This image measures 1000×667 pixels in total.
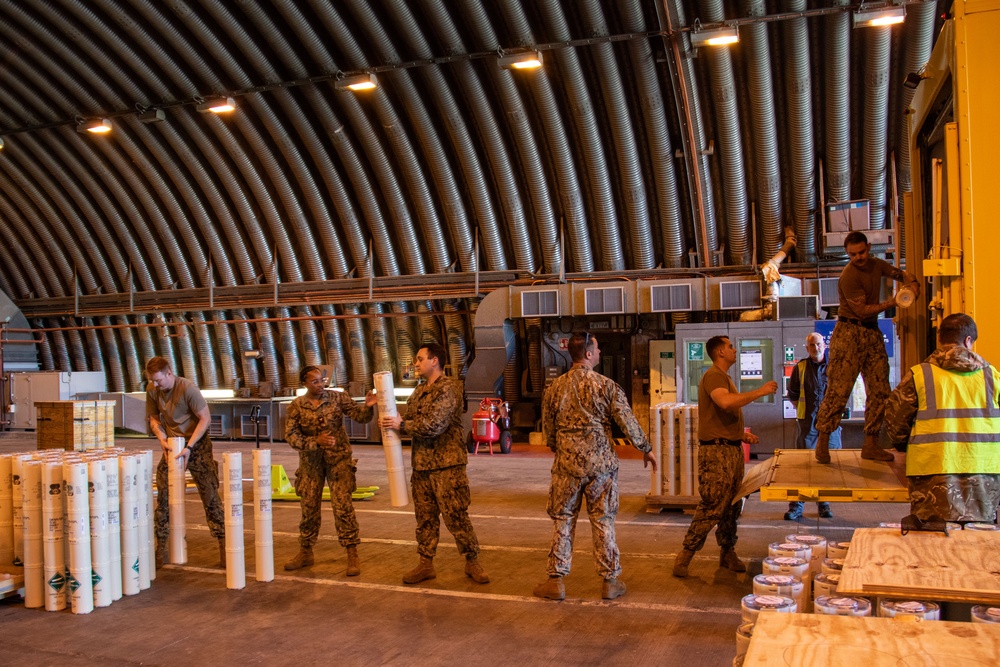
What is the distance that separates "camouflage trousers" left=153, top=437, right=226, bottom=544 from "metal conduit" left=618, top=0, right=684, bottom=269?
9713 millimetres

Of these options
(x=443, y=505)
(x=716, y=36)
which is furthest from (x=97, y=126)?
(x=443, y=505)

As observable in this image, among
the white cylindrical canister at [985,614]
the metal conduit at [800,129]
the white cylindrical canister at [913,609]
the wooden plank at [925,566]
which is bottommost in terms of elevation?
the white cylindrical canister at [913,609]

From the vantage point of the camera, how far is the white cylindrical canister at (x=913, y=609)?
130 inches

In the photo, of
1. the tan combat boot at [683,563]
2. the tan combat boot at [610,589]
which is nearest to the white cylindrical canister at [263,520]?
the tan combat boot at [610,589]

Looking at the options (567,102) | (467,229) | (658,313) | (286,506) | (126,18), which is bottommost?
(286,506)

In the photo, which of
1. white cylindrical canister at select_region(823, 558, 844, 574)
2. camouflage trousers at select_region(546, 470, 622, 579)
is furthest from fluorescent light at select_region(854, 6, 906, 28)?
white cylindrical canister at select_region(823, 558, 844, 574)

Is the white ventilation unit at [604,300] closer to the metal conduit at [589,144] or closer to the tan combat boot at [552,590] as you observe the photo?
the metal conduit at [589,144]

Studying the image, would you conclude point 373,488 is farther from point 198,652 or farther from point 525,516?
point 198,652

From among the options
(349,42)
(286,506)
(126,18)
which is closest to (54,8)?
(126,18)

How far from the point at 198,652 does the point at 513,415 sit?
507 inches

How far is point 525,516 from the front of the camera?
998 centimetres

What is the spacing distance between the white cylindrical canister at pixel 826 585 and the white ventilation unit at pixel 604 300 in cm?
1221

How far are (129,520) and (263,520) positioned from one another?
1.05 meters

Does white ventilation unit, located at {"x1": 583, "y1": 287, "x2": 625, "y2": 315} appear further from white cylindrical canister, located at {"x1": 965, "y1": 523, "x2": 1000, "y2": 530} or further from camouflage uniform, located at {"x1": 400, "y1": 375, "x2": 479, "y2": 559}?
white cylindrical canister, located at {"x1": 965, "y1": 523, "x2": 1000, "y2": 530}
